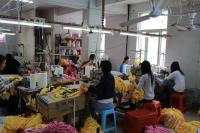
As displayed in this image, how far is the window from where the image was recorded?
22.8 ft

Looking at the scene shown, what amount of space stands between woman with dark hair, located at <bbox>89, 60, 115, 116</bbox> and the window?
11.9 ft

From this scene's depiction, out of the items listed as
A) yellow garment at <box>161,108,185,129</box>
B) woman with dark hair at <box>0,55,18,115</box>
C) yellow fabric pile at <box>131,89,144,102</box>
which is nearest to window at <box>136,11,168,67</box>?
yellow fabric pile at <box>131,89,144,102</box>

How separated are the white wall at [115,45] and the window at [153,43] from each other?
671mm

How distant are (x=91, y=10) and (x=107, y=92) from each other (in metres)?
4.02

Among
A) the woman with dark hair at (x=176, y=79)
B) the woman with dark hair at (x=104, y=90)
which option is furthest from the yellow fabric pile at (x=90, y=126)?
the woman with dark hair at (x=176, y=79)

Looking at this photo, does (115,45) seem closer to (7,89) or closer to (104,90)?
(104,90)

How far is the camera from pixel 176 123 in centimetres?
406

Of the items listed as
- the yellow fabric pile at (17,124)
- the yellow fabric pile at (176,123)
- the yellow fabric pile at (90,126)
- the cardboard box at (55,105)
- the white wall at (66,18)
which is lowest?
the yellow fabric pile at (176,123)

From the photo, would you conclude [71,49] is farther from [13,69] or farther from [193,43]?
[193,43]

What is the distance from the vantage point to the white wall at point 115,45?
8.09 m

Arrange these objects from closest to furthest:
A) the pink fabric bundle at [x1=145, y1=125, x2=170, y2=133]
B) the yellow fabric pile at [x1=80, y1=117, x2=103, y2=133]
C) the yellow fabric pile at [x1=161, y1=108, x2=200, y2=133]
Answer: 1. the yellow fabric pile at [x1=80, y1=117, x2=103, y2=133]
2. the pink fabric bundle at [x1=145, y1=125, x2=170, y2=133]
3. the yellow fabric pile at [x1=161, y1=108, x2=200, y2=133]

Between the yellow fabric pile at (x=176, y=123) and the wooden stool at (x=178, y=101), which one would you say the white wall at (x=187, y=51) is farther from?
the yellow fabric pile at (x=176, y=123)

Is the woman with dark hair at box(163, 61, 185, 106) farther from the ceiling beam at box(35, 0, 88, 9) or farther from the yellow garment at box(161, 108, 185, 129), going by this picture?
the ceiling beam at box(35, 0, 88, 9)

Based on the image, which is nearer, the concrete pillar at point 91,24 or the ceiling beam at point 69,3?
the ceiling beam at point 69,3
